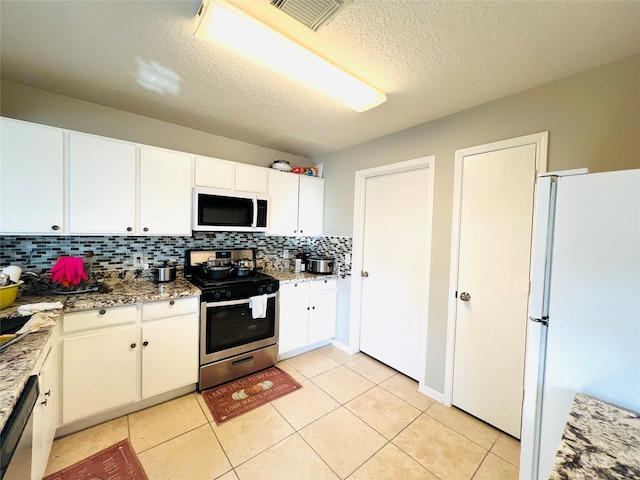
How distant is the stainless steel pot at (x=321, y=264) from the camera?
10.2 ft

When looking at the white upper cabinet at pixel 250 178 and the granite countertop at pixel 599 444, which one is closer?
the granite countertop at pixel 599 444

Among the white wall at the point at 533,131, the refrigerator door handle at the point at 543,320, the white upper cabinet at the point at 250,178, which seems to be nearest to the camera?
the refrigerator door handle at the point at 543,320

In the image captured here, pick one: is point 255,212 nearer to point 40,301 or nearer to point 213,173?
point 213,173

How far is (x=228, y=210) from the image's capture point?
102 inches

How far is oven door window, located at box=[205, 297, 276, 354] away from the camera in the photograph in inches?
88.7

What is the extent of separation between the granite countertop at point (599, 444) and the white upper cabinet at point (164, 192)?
8.66 feet

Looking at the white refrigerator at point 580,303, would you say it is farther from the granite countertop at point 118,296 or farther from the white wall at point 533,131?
the granite countertop at point 118,296

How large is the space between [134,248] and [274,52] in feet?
6.87

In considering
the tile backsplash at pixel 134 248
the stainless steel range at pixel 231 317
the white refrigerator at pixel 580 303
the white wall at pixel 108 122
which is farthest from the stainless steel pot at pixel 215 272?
the white refrigerator at pixel 580 303

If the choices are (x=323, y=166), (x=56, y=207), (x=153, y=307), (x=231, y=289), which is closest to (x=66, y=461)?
(x=153, y=307)

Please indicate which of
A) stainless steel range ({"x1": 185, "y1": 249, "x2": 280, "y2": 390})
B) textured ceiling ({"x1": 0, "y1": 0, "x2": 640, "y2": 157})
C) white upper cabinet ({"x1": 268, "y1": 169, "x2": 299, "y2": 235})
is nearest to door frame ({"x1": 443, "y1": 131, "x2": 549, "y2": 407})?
textured ceiling ({"x1": 0, "y1": 0, "x2": 640, "y2": 157})

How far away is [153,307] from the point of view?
1961 mm

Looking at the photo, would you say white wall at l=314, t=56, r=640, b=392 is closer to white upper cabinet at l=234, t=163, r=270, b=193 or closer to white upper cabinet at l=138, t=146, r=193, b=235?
white upper cabinet at l=234, t=163, r=270, b=193

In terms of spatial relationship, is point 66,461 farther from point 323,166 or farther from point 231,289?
point 323,166
